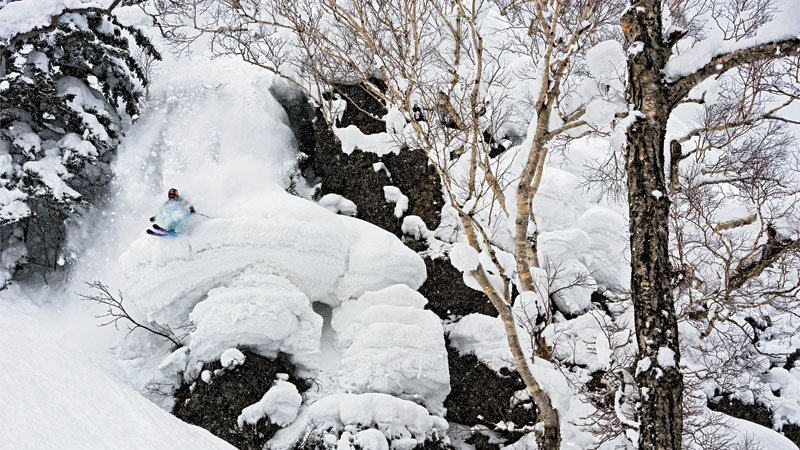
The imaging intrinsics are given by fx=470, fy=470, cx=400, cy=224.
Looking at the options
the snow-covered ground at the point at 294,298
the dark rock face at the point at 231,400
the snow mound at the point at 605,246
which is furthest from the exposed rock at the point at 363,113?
the dark rock face at the point at 231,400

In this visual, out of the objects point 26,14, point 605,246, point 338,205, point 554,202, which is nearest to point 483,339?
point 554,202

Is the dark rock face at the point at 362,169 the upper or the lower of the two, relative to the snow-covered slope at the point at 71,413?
upper

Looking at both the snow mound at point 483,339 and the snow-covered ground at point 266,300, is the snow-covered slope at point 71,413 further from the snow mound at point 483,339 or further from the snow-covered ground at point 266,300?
the snow mound at point 483,339

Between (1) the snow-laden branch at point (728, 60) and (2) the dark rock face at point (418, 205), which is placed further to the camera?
(2) the dark rock face at point (418, 205)

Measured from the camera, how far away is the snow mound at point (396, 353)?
7.46m

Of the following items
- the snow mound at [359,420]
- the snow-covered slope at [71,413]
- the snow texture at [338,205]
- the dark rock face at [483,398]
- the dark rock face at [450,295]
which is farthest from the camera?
the snow texture at [338,205]

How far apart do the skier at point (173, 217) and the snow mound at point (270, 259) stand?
17 cm

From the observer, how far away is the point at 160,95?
11797mm

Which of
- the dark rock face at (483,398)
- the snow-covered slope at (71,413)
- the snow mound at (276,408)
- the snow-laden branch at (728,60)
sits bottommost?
the snow-covered slope at (71,413)

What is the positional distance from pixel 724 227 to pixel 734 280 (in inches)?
33.8

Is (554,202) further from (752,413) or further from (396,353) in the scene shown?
(752,413)

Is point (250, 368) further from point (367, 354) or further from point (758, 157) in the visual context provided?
point (758, 157)

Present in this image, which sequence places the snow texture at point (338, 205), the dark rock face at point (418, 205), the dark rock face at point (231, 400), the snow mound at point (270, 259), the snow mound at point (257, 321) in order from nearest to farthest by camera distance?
1. the dark rock face at point (231, 400)
2. the snow mound at point (257, 321)
3. the snow mound at point (270, 259)
4. the dark rock face at point (418, 205)
5. the snow texture at point (338, 205)

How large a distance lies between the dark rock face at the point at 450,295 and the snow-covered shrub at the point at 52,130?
23.3ft
